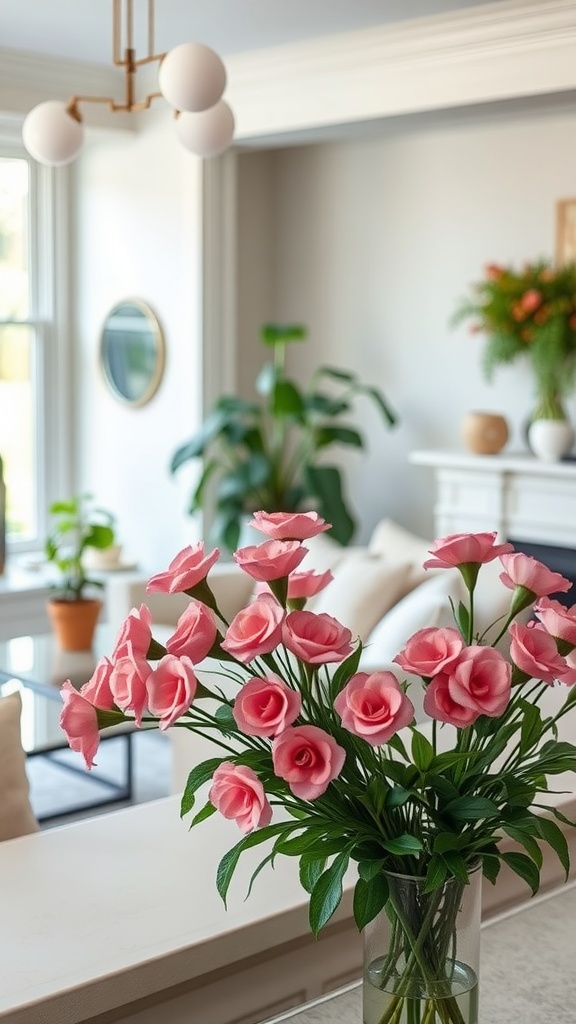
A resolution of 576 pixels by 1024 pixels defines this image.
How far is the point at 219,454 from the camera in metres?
5.82

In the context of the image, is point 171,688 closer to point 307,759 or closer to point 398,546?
point 307,759

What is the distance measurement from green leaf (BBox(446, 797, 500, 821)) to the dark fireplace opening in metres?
3.88

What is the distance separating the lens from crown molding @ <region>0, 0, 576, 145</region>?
13.9ft

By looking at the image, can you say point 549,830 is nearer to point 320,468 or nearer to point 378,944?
point 378,944

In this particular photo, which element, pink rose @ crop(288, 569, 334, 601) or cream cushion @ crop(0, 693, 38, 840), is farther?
cream cushion @ crop(0, 693, 38, 840)

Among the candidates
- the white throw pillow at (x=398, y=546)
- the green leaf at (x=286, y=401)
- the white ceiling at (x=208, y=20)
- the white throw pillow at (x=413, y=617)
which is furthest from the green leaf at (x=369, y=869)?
the green leaf at (x=286, y=401)

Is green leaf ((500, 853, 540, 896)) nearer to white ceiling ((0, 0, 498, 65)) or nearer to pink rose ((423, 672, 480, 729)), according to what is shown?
pink rose ((423, 672, 480, 729))

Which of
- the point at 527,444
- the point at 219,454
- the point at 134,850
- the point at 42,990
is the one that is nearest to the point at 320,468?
the point at 219,454

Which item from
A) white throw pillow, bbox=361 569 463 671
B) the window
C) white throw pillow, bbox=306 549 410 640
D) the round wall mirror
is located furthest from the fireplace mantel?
the window

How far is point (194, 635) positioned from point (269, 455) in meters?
4.79

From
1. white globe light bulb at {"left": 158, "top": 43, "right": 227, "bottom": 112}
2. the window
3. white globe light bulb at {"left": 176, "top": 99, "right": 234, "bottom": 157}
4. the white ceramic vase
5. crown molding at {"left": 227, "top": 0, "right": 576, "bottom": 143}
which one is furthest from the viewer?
the window

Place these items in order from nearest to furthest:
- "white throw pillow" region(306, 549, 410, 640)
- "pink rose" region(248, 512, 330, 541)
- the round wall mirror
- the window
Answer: "pink rose" region(248, 512, 330, 541), "white throw pillow" region(306, 549, 410, 640), the round wall mirror, the window

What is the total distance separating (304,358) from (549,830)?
5.36 m

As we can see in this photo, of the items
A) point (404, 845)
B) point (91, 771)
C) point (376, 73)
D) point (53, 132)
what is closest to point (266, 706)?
point (404, 845)
